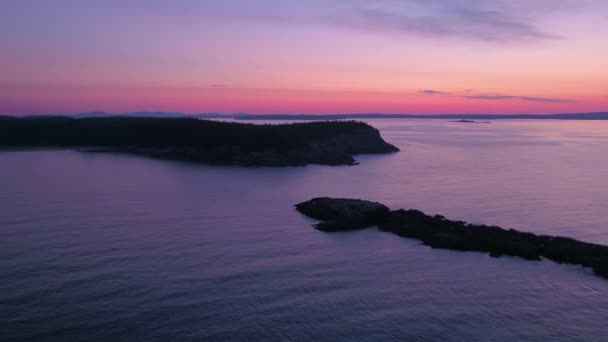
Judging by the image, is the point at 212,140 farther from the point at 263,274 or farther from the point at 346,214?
the point at 263,274

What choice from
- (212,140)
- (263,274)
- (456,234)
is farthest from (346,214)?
(212,140)

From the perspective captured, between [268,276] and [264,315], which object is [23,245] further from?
[264,315]

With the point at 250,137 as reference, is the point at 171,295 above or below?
below

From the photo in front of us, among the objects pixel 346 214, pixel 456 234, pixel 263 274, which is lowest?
pixel 263 274

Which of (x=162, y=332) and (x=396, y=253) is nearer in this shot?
(x=162, y=332)

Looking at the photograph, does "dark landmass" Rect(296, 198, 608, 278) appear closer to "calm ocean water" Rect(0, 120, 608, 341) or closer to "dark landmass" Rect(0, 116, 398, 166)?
"calm ocean water" Rect(0, 120, 608, 341)

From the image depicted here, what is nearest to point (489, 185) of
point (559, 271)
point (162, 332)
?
point (559, 271)

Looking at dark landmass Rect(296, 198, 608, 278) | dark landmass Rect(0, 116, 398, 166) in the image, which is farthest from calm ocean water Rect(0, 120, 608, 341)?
dark landmass Rect(0, 116, 398, 166)
